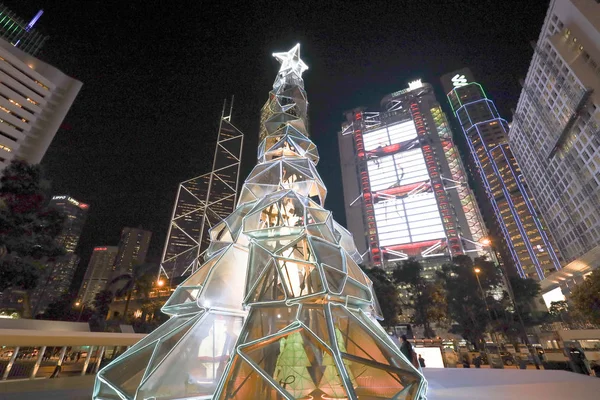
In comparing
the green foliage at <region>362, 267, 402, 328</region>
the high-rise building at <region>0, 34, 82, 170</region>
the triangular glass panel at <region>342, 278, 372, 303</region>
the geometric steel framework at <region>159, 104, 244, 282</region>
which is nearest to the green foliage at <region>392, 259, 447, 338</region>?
the green foliage at <region>362, 267, 402, 328</region>

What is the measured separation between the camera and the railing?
11469mm

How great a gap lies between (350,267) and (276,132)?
237 inches

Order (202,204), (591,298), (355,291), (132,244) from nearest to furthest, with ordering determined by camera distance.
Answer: (355,291)
(591,298)
(202,204)
(132,244)

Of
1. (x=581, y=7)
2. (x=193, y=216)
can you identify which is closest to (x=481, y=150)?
(x=581, y=7)

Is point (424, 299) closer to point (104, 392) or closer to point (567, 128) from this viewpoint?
point (567, 128)

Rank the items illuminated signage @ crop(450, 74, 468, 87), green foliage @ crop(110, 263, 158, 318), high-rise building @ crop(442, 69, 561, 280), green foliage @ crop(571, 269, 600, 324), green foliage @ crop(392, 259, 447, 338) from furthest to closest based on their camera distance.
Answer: illuminated signage @ crop(450, 74, 468, 87) < high-rise building @ crop(442, 69, 561, 280) < green foliage @ crop(392, 259, 447, 338) < green foliage @ crop(110, 263, 158, 318) < green foliage @ crop(571, 269, 600, 324)

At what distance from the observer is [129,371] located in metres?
5.16

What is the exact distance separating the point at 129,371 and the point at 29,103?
4024cm

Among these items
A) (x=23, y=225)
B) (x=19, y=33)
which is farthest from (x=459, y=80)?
(x=23, y=225)

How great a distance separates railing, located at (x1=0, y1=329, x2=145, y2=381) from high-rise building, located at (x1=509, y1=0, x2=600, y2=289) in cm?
5249

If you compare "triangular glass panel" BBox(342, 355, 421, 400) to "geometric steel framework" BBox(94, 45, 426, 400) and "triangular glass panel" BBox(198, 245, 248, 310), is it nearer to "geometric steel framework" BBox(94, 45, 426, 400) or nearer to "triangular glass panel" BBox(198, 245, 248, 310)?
"geometric steel framework" BBox(94, 45, 426, 400)

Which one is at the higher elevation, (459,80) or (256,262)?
(459,80)

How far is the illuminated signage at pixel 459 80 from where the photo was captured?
14988cm

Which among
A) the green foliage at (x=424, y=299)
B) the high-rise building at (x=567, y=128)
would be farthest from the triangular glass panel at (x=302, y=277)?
the high-rise building at (x=567, y=128)
